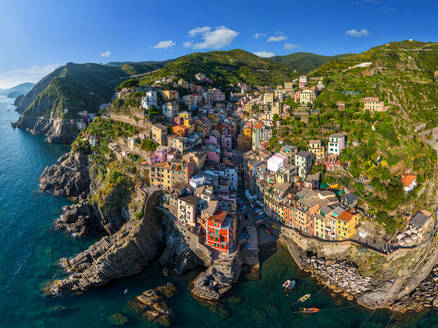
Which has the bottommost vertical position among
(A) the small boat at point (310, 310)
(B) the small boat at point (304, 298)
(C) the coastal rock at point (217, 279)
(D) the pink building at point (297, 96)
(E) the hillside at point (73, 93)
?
(A) the small boat at point (310, 310)

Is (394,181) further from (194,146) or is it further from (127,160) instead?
(127,160)

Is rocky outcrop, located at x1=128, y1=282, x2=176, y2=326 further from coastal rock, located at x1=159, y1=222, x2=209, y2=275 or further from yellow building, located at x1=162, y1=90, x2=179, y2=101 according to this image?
yellow building, located at x1=162, y1=90, x2=179, y2=101

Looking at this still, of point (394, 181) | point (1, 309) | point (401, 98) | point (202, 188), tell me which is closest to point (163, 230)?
point (202, 188)

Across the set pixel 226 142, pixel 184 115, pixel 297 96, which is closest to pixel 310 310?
pixel 226 142

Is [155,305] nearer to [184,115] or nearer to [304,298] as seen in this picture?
[304,298]

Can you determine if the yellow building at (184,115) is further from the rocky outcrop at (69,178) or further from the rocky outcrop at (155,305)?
the rocky outcrop at (155,305)

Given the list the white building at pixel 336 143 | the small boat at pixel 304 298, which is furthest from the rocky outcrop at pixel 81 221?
the white building at pixel 336 143
